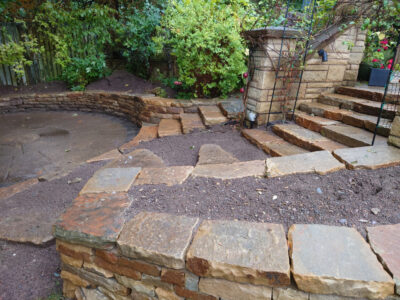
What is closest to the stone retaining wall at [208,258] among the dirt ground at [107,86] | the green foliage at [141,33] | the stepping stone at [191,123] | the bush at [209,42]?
the stepping stone at [191,123]

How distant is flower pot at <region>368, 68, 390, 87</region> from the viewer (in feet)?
13.2

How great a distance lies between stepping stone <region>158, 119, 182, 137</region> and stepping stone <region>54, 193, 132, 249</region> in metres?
2.35

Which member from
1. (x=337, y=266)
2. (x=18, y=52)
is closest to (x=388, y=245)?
(x=337, y=266)

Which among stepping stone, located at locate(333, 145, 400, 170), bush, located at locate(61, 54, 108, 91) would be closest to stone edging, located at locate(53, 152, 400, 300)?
stepping stone, located at locate(333, 145, 400, 170)

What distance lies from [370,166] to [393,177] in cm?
17

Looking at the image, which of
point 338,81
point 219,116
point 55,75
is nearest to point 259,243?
point 219,116

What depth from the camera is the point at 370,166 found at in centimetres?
198

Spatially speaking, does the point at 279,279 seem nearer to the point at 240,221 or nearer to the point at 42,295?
the point at 240,221

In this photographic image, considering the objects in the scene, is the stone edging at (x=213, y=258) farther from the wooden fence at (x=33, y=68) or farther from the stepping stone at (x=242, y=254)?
the wooden fence at (x=33, y=68)

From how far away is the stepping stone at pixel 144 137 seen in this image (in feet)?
12.5

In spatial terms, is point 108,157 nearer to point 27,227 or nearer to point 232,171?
point 27,227

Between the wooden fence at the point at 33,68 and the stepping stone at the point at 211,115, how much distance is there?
17.2 feet

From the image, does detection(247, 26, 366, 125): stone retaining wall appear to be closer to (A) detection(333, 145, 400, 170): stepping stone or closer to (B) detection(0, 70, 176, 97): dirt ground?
(A) detection(333, 145, 400, 170): stepping stone

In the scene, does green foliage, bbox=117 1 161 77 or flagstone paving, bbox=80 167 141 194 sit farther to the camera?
green foliage, bbox=117 1 161 77
